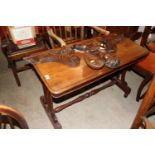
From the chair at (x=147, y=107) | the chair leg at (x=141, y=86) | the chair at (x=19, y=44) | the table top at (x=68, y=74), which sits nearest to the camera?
the chair at (x=147, y=107)

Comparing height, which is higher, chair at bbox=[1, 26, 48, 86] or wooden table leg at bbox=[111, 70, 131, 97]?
chair at bbox=[1, 26, 48, 86]

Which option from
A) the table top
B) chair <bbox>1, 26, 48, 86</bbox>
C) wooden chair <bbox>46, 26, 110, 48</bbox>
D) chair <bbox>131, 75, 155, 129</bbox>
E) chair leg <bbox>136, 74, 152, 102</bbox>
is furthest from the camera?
wooden chair <bbox>46, 26, 110, 48</bbox>

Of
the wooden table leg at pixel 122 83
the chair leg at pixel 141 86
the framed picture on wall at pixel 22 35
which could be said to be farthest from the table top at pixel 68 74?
the framed picture on wall at pixel 22 35

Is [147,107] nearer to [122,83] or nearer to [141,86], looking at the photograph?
[141,86]

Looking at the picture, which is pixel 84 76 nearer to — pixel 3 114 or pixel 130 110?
pixel 3 114

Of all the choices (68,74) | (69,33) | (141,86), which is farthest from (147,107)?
(69,33)

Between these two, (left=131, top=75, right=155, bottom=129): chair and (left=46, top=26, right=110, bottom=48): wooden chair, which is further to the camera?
(left=46, top=26, right=110, bottom=48): wooden chair

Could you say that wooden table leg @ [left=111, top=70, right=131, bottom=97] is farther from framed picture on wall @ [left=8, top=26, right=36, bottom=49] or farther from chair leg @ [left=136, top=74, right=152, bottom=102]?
framed picture on wall @ [left=8, top=26, right=36, bottom=49]

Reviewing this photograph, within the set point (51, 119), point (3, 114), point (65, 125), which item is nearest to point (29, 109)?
point (51, 119)

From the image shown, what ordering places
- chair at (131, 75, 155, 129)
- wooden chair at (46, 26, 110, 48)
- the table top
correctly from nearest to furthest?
chair at (131, 75, 155, 129) → the table top → wooden chair at (46, 26, 110, 48)

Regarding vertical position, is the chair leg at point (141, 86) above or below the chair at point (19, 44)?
below

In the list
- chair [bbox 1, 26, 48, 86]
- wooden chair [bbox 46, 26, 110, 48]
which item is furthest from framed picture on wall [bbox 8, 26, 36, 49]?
wooden chair [bbox 46, 26, 110, 48]

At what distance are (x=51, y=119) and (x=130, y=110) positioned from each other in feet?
3.15

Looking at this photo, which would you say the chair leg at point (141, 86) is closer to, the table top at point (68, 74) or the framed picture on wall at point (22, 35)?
the table top at point (68, 74)
